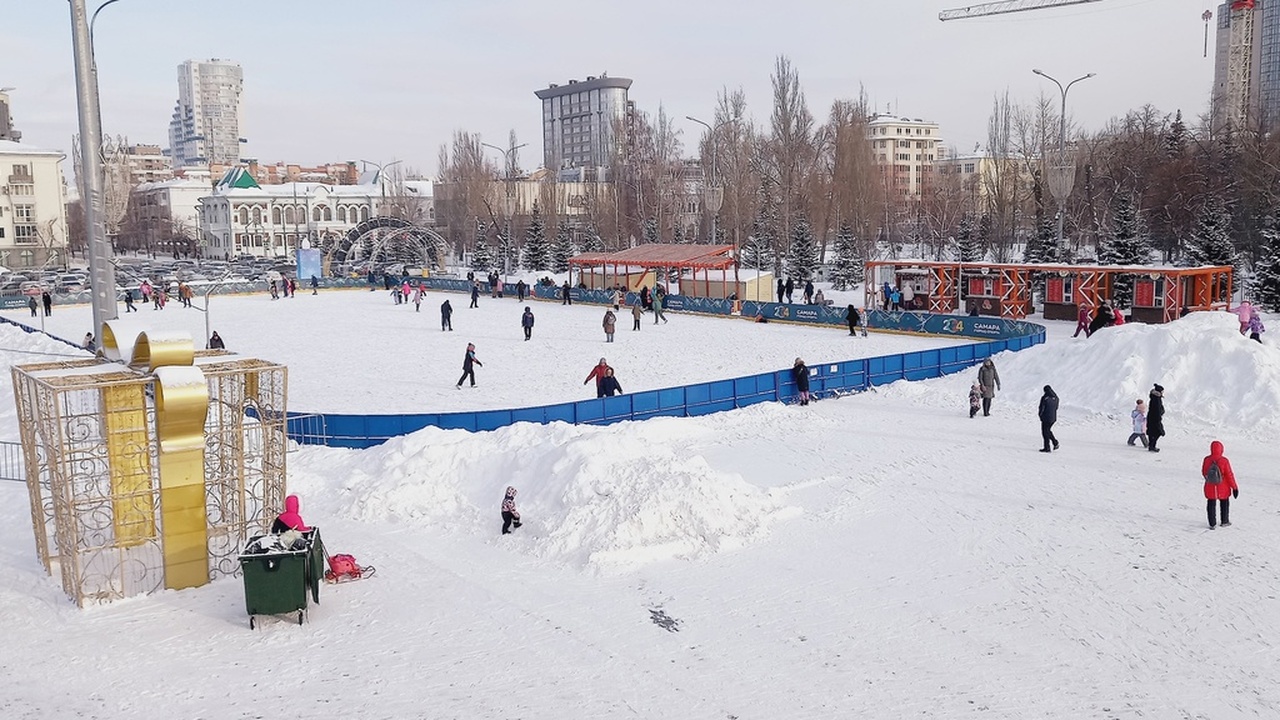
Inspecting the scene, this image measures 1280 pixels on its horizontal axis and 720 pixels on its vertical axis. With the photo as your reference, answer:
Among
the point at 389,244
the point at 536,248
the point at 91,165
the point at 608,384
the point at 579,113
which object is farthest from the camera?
the point at 579,113

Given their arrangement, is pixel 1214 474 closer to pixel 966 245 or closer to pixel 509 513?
pixel 509 513

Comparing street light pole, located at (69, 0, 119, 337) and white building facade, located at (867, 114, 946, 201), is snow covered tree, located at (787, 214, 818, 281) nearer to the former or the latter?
street light pole, located at (69, 0, 119, 337)

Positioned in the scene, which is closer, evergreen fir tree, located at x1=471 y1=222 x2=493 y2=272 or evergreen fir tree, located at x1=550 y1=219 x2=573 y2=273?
evergreen fir tree, located at x1=550 y1=219 x2=573 y2=273

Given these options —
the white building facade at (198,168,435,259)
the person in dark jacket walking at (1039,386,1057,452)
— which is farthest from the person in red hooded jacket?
the white building facade at (198,168,435,259)

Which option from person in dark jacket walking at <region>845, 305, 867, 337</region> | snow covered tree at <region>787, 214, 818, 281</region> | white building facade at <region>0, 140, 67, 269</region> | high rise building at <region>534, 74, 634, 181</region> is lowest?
person in dark jacket walking at <region>845, 305, 867, 337</region>

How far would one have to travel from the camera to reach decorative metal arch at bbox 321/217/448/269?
6488 centimetres

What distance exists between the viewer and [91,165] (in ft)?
44.9

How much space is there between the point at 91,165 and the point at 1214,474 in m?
14.9

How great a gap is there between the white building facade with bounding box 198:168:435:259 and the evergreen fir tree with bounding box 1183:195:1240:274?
71928 millimetres

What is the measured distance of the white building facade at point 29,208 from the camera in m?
79.9

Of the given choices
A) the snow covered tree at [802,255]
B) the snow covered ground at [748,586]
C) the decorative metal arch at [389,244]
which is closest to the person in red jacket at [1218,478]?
the snow covered ground at [748,586]

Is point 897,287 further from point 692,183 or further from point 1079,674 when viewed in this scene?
point 692,183

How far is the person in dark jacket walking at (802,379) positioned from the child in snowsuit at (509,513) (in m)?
9.30

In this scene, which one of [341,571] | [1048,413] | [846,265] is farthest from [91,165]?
[846,265]
